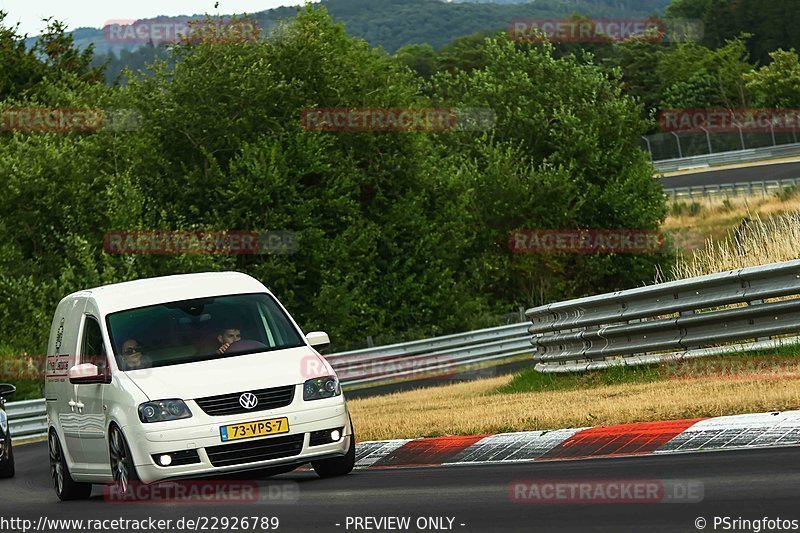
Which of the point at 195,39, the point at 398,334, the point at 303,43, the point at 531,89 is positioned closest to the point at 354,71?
the point at 303,43

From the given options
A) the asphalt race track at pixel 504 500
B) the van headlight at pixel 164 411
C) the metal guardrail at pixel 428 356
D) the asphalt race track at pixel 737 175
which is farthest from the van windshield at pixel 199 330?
the asphalt race track at pixel 737 175

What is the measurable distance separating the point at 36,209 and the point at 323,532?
3531 centimetres

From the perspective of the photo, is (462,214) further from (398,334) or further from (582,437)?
(582,437)

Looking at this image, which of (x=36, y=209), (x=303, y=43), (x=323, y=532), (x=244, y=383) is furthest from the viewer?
(x=303, y=43)

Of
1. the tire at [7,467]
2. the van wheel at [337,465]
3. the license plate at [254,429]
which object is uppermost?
the license plate at [254,429]

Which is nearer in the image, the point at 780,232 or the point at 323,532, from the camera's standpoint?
the point at 323,532

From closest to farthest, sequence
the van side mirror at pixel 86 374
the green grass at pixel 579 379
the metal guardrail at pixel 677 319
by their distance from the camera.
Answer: the van side mirror at pixel 86 374, the metal guardrail at pixel 677 319, the green grass at pixel 579 379

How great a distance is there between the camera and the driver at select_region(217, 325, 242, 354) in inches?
440

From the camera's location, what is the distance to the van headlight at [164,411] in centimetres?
1021

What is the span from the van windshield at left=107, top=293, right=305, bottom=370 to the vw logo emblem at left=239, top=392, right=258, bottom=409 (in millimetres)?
799

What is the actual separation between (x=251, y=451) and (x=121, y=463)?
3.63ft

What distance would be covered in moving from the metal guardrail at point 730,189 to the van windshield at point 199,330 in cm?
4301

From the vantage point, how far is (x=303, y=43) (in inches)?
1729

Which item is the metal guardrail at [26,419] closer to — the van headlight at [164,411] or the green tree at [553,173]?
the van headlight at [164,411]
